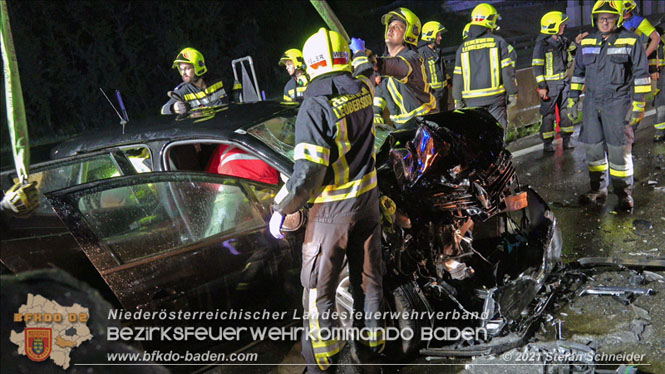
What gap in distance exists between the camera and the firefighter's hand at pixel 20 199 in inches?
99.3

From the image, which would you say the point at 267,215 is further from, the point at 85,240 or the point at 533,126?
the point at 533,126

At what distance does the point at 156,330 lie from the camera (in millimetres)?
2975

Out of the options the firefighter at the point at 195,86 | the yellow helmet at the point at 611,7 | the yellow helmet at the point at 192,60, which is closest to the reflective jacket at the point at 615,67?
the yellow helmet at the point at 611,7

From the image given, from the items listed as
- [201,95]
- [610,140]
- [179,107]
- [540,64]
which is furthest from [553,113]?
[179,107]

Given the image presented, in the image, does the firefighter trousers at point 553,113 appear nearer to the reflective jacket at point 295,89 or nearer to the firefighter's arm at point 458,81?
the firefighter's arm at point 458,81

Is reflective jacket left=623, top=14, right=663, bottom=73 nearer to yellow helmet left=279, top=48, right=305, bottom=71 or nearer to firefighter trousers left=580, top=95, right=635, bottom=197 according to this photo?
firefighter trousers left=580, top=95, right=635, bottom=197

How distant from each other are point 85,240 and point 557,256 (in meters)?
3.15

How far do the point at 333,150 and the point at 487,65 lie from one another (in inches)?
162

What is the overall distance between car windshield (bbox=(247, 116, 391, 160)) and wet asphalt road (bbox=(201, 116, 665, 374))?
133 cm

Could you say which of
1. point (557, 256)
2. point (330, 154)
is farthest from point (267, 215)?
point (557, 256)

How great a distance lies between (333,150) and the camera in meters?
2.94

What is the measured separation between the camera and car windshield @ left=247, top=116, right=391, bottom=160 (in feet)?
12.0

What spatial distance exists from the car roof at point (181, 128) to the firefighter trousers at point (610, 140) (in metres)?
3.29

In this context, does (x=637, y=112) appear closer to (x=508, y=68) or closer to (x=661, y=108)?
(x=508, y=68)
